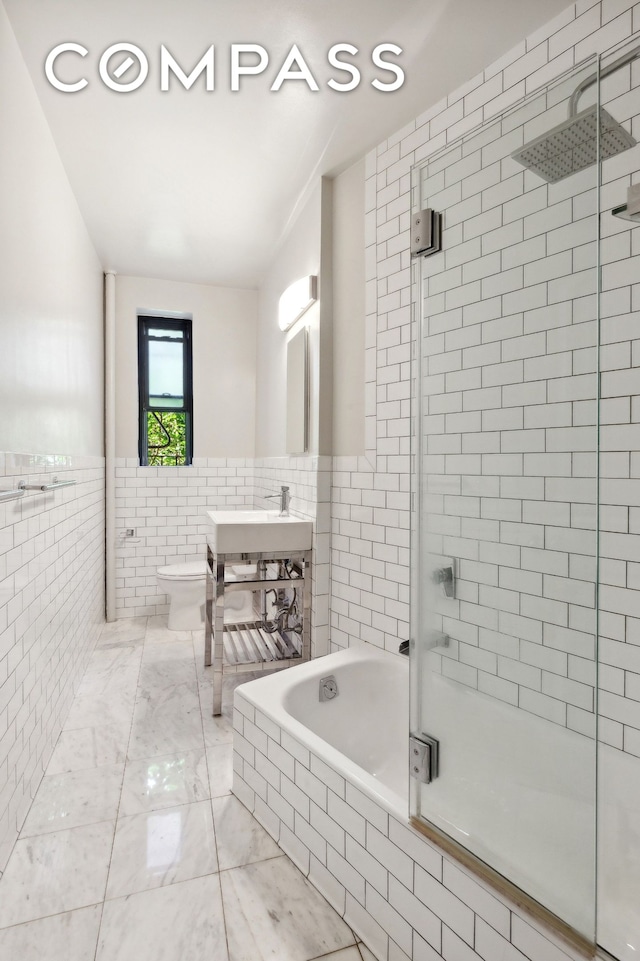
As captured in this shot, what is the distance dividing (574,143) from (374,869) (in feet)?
5.87

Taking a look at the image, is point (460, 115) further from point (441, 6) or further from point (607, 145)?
point (607, 145)

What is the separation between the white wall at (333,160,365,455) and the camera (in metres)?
2.56

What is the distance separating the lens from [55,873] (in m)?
1.54

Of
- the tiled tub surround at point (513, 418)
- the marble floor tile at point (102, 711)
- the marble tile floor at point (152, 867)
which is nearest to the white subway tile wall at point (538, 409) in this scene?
the tiled tub surround at point (513, 418)

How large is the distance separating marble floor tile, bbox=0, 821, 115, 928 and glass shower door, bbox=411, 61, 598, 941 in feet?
3.40

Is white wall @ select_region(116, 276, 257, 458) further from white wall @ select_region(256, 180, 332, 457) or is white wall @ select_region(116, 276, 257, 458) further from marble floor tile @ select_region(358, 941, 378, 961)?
marble floor tile @ select_region(358, 941, 378, 961)

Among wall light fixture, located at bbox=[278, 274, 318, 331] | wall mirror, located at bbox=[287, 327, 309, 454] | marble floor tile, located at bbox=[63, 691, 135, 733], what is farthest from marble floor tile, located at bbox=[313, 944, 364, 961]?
wall light fixture, located at bbox=[278, 274, 318, 331]

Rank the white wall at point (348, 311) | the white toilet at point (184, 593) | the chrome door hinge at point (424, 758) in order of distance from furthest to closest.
Result: the white toilet at point (184, 593) → the white wall at point (348, 311) → the chrome door hinge at point (424, 758)

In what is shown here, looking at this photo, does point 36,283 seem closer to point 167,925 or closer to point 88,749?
point 88,749

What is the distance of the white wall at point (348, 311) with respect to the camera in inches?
101

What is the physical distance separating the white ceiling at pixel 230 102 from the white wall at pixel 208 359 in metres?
0.85

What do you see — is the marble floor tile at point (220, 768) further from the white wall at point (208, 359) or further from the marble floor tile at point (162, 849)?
the white wall at point (208, 359)

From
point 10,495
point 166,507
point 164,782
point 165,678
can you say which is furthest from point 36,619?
point 166,507

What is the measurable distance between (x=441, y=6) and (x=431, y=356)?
1284 millimetres
